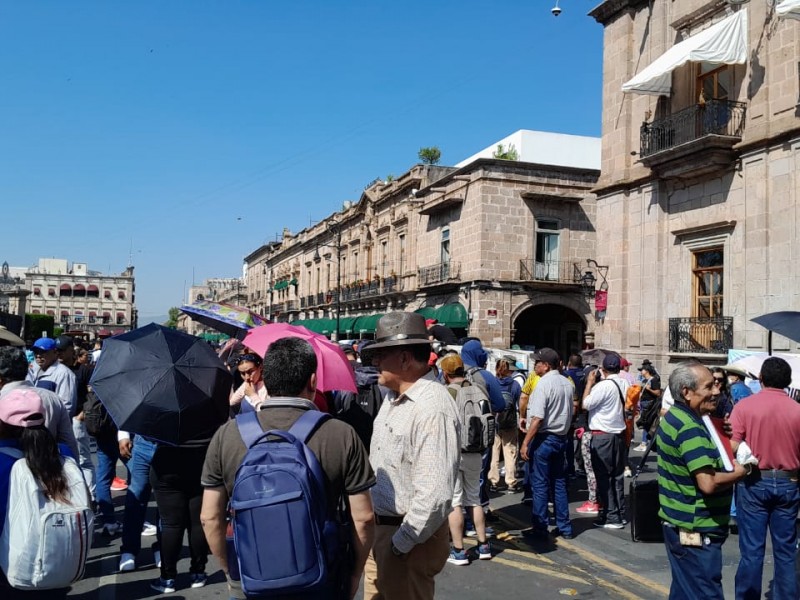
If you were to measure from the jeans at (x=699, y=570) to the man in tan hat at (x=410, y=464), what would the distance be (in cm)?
144

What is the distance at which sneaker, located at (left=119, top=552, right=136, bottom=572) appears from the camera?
6.04 m

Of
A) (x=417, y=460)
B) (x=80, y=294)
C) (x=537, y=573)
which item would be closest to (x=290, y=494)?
(x=417, y=460)

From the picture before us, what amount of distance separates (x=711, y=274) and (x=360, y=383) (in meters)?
12.2

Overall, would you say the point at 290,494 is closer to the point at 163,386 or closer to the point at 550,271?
the point at 163,386

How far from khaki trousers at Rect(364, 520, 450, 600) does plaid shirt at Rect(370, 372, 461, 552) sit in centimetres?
17

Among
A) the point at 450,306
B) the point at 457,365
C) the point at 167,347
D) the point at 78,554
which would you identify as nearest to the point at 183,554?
the point at 167,347

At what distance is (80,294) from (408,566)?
132748 mm

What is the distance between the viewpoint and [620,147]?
716 inches

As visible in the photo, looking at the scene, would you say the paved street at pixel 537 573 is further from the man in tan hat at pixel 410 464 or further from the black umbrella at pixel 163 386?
the man in tan hat at pixel 410 464

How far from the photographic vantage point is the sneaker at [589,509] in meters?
8.59

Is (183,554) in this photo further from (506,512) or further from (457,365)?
(506,512)

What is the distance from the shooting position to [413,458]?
344 cm

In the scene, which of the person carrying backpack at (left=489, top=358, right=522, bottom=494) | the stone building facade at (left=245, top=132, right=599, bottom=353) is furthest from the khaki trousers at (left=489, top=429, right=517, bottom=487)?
the stone building facade at (left=245, top=132, right=599, bottom=353)

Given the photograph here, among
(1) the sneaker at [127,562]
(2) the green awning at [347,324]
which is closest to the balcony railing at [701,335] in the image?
(1) the sneaker at [127,562]
